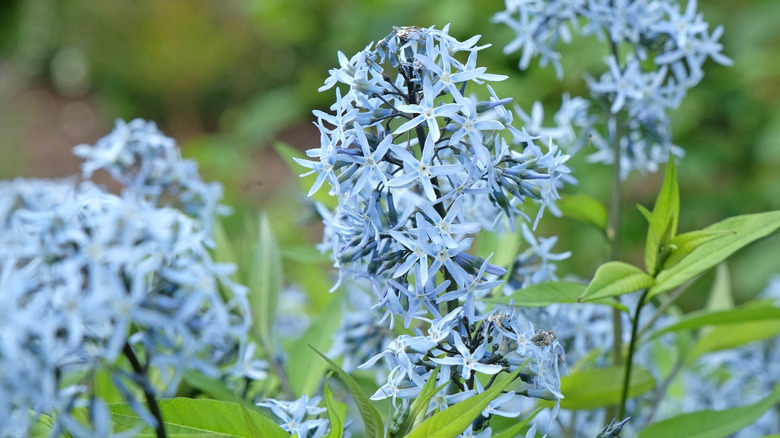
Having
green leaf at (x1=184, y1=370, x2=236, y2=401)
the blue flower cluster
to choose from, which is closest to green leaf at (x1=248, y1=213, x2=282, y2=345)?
green leaf at (x1=184, y1=370, x2=236, y2=401)

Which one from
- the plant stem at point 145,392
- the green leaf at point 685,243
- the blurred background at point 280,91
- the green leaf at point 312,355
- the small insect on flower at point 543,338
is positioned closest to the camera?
the plant stem at point 145,392

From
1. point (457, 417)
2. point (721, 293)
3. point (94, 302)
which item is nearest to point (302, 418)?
point (457, 417)

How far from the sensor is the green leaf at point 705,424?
106 centimetres

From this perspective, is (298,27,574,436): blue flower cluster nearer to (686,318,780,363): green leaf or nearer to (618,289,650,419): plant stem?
(618,289,650,419): plant stem

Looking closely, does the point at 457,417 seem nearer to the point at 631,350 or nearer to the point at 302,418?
the point at 302,418

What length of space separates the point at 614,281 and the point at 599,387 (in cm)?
26

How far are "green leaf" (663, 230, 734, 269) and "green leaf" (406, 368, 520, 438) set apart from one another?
0.37m

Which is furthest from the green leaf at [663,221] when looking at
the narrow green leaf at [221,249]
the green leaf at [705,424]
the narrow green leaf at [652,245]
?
the narrow green leaf at [221,249]

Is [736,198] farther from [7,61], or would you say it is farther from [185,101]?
[7,61]

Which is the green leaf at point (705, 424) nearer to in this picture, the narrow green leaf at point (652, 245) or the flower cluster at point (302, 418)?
the narrow green leaf at point (652, 245)

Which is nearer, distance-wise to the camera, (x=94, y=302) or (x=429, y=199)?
(x=94, y=302)

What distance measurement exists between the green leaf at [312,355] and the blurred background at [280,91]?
0.15 m

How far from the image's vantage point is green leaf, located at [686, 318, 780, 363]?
4.35 ft

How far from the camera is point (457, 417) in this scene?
30.1 inches
